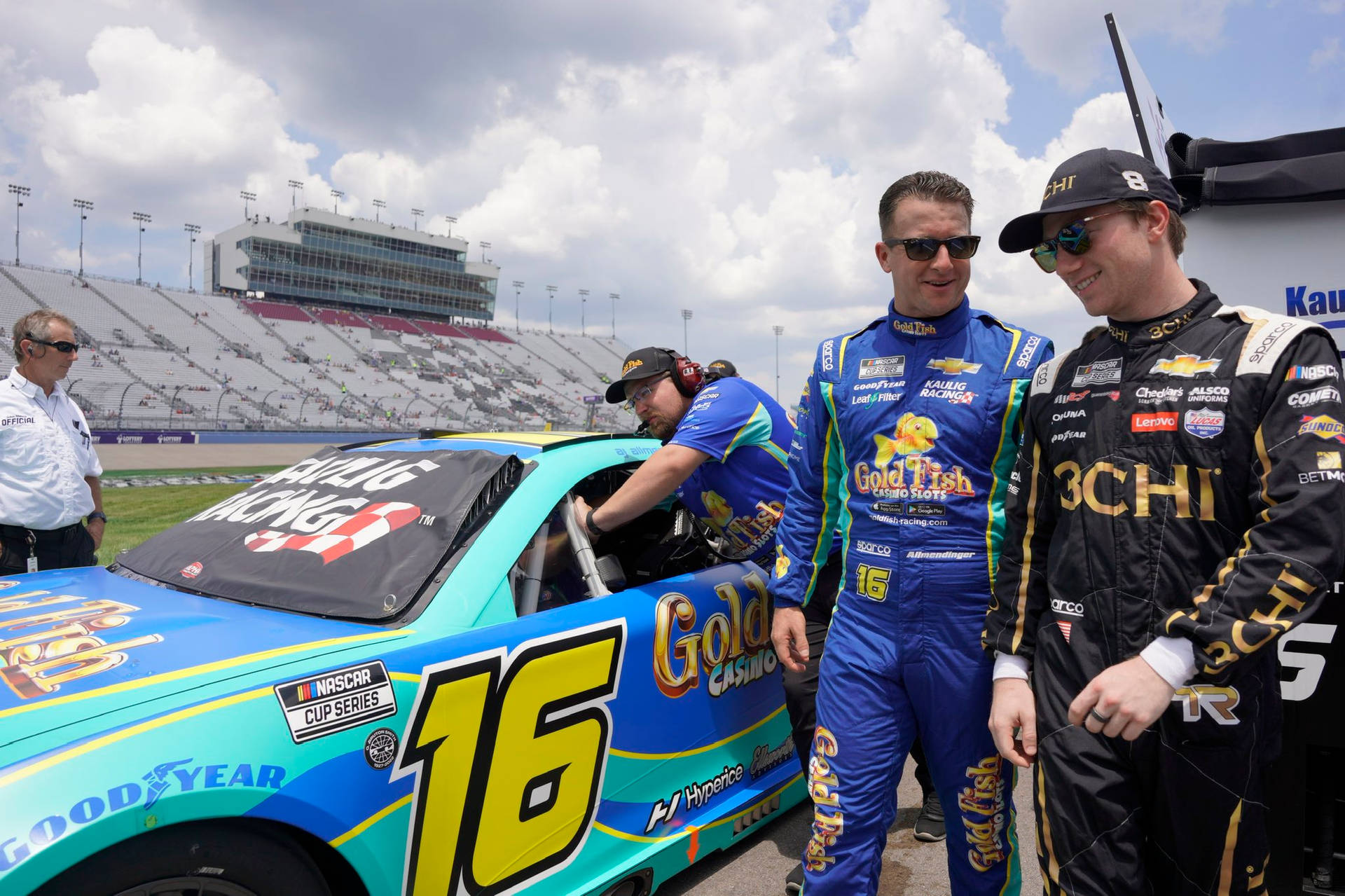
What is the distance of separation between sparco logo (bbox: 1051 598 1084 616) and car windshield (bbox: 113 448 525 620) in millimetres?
1426

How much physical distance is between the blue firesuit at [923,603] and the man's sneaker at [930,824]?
38.0 inches

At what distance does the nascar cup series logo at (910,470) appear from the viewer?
207 centimetres

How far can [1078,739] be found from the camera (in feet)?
5.03

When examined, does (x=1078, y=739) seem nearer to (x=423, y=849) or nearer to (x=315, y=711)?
(x=423, y=849)

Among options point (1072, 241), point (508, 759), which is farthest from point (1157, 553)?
point (508, 759)

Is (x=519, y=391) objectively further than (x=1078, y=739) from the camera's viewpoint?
Yes

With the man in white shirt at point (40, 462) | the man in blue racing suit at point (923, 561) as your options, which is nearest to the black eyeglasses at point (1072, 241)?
the man in blue racing suit at point (923, 561)

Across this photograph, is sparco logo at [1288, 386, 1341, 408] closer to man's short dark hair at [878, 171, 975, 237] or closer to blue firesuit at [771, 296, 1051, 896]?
blue firesuit at [771, 296, 1051, 896]

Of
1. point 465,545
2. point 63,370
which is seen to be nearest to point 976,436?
point 465,545

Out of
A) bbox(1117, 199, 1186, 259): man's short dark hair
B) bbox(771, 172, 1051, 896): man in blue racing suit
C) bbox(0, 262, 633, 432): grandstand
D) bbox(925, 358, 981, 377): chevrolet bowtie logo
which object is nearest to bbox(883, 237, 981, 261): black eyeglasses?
bbox(771, 172, 1051, 896): man in blue racing suit

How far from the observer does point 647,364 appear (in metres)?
3.07

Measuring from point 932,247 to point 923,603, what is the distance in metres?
0.87

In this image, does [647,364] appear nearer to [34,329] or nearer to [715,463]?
[715,463]

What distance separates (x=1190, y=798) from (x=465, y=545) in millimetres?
1673
